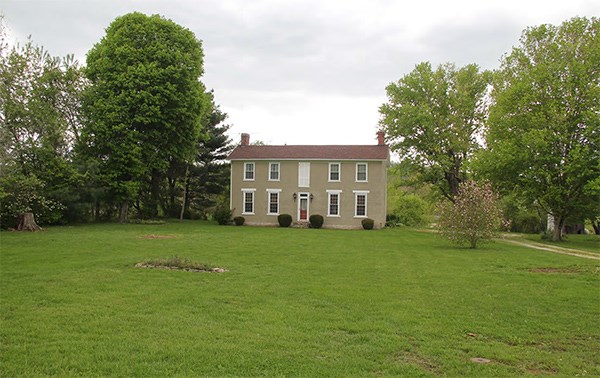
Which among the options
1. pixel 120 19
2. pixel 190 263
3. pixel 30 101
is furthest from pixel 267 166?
pixel 190 263

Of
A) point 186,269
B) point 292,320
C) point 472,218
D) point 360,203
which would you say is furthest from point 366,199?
point 292,320

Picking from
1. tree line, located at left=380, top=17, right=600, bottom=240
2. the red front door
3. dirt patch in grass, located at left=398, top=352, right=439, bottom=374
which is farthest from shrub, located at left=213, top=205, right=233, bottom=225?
dirt patch in grass, located at left=398, top=352, right=439, bottom=374

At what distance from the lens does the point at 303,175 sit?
39125 millimetres

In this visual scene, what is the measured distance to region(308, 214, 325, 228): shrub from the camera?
37.4 meters

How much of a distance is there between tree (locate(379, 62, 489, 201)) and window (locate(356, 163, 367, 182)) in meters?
4.99

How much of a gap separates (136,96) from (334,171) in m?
16.1

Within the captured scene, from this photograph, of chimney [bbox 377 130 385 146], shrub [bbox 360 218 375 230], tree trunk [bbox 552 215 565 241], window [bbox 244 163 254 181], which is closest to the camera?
tree trunk [bbox 552 215 565 241]

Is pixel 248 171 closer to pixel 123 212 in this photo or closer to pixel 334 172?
pixel 334 172

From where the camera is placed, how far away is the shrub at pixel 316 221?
123ft

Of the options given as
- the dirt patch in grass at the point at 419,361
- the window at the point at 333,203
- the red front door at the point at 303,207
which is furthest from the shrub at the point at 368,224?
the dirt patch in grass at the point at 419,361

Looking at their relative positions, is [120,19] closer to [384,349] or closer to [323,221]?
[323,221]

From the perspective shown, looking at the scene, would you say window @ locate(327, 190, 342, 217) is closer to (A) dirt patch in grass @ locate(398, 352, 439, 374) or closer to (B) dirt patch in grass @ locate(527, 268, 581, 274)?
(B) dirt patch in grass @ locate(527, 268, 581, 274)

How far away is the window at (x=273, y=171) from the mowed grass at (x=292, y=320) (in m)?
26.0

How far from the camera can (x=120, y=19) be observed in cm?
3316
